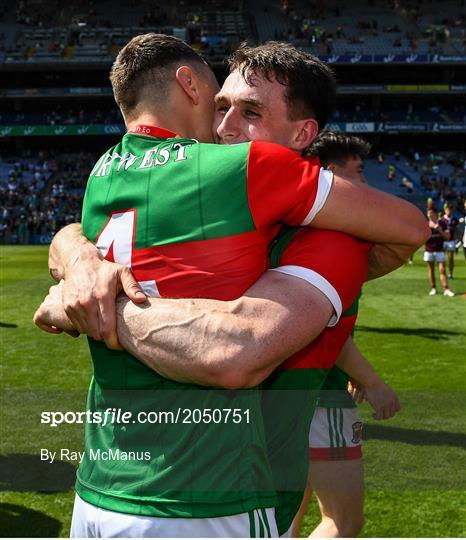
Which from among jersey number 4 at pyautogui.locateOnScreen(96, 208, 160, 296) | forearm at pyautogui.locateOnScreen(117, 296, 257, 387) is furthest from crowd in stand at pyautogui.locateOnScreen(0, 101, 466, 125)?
forearm at pyautogui.locateOnScreen(117, 296, 257, 387)

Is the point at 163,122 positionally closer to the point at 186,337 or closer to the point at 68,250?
the point at 68,250

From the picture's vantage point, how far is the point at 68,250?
226 cm

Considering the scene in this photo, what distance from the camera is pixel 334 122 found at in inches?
2092

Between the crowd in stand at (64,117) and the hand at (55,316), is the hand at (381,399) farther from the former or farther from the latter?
the crowd in stand at (64,117)

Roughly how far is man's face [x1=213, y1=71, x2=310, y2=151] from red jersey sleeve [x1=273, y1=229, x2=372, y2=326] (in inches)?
15.5

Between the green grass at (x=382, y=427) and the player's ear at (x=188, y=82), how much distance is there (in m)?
3.26

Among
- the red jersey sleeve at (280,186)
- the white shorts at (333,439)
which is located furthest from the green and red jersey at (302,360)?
the white shorts at (333,439)

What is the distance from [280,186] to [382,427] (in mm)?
5430

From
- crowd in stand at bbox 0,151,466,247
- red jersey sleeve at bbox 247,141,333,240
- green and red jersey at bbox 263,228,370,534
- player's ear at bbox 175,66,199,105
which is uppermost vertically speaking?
player's ear at bbox 175,66,199,105

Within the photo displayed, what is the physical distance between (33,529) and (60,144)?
178ft

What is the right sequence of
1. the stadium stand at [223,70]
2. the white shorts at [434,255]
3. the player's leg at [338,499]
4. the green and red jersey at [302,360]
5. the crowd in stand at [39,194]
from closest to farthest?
1. the green and red jersey at [302,360]
2. the player's leg at [338,499]
3. the white shorts at [434,255]
4. the crowd in stand at [39,194]
5. the stadium stand at [223,70]

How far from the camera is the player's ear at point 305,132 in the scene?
91.0 inches

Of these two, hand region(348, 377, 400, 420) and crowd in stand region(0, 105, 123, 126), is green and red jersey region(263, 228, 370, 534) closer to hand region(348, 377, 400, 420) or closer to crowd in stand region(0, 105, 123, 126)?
hand region(348, 377, 400, 420)

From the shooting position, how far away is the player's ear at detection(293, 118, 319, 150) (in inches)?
91.0
